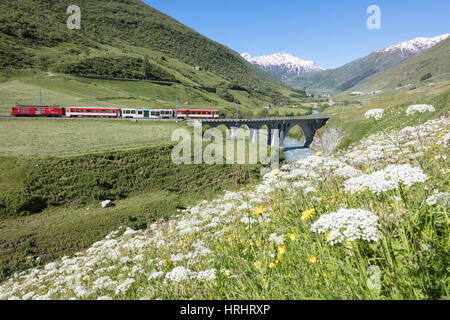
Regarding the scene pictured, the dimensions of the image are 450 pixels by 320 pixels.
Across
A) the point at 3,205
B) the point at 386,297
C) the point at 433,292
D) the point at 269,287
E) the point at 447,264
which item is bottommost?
the point at 3,205

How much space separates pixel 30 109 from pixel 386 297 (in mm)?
63281

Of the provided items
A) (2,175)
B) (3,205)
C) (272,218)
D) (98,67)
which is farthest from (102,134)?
(98,67)

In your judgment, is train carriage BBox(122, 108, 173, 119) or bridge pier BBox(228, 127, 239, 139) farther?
bridge pier BBox(228, 127, 239, 139)

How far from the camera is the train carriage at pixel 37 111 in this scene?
1839 inches

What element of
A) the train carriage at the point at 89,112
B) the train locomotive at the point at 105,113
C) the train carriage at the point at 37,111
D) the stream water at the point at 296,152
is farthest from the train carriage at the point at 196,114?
the train carriage at the point at 37,111

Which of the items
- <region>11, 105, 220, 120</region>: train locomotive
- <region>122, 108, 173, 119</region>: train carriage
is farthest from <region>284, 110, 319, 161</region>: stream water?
<region>122, 108, 173, 119</region>: train carriage

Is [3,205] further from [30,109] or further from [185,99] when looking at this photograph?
[185,99]

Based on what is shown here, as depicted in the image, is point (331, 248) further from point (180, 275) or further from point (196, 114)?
point (196, 114)

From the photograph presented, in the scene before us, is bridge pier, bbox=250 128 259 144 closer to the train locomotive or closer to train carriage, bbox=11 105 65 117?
the train locomotive

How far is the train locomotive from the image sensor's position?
47844 mm

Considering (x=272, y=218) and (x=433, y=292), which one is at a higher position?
(x=433, y=292)

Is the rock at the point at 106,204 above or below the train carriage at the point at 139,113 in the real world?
below

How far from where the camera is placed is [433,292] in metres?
1.88

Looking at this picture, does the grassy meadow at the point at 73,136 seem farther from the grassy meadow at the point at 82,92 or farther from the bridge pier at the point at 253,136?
the bridge pier at the point at 253,136
